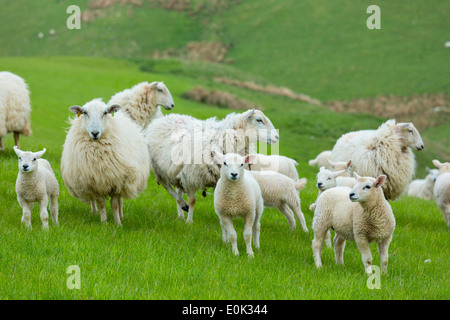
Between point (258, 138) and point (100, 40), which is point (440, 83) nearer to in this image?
point (100, 40)

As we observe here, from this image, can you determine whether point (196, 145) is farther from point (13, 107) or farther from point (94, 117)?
point (13, 107)

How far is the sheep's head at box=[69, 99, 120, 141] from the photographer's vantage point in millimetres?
7555

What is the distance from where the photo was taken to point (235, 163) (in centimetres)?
662

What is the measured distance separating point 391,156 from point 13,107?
7.94m

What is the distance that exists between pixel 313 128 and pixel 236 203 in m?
16.8

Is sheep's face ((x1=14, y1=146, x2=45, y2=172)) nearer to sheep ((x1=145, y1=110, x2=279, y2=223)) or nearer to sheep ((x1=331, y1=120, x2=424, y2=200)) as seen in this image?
sheep ((x1=145, y1=110, x2=279, y2=223))

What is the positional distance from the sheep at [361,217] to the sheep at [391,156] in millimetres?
3383

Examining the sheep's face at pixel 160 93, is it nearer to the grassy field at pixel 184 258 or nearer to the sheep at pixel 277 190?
the grassy field at pixel 184 258

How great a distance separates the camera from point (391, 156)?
32.0 feet

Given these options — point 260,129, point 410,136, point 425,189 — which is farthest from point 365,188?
point 425,189

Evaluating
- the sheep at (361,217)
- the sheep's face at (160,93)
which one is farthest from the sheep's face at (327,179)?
the sheep's face at (160,93)

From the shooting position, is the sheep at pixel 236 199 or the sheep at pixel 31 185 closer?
the sheep at pixel 236 199

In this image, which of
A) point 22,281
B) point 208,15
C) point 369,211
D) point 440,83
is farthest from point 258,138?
point 208,15

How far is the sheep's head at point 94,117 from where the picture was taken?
7.55 metres
